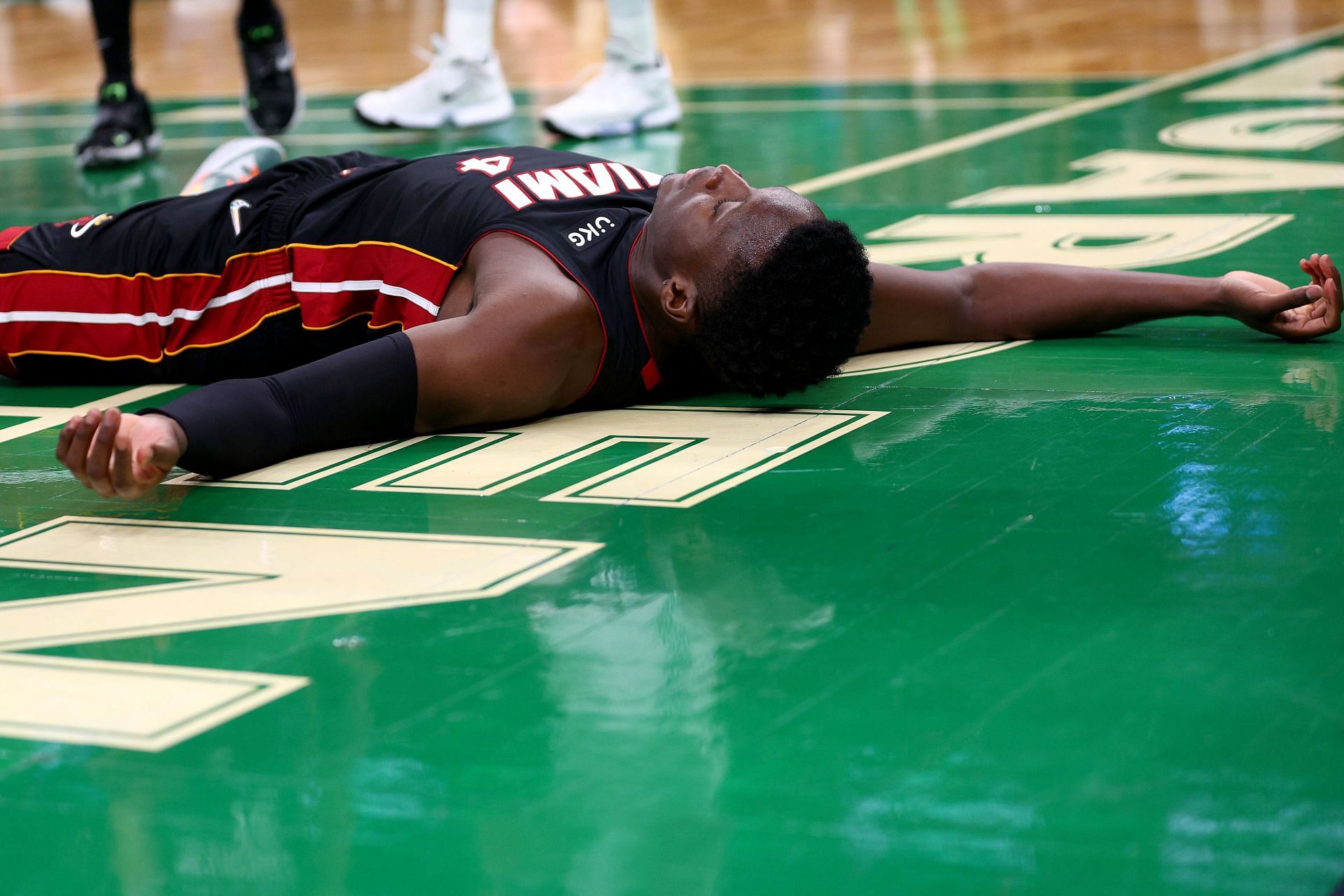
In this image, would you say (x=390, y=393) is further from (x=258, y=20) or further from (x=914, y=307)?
(x=258, y=20)

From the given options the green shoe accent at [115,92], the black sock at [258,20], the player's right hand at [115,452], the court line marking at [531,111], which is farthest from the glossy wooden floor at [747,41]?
the player's right hand at [115,452]

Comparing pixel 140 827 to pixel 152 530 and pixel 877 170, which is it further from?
pixel 877 170

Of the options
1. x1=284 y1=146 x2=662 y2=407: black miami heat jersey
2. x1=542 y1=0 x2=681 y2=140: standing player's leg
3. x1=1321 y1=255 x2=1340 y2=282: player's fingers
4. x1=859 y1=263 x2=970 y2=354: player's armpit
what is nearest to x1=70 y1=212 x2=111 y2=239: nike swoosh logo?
x1=284 y1=146 x2=662 y2=407: black miami heat jersey

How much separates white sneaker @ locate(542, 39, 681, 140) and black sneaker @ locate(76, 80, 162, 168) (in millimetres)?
1306

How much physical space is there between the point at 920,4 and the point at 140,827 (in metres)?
10.1

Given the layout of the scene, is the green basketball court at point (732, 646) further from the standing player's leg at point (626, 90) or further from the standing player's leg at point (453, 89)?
the standing player's leg at point (453, 89)

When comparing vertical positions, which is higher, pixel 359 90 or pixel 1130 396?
pixel 359 90

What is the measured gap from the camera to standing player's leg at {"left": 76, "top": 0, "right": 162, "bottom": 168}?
18.2 feet

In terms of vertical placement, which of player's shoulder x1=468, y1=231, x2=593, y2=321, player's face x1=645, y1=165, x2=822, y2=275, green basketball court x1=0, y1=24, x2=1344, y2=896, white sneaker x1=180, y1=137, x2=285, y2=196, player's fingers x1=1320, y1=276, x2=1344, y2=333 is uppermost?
white sneaker x1=180, y1=137, x2=285, y2=196

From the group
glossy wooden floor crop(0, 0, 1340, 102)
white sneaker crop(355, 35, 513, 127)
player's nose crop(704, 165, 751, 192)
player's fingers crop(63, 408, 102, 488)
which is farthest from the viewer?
glossy wooden floor crop(0, 0, 1340, 102)

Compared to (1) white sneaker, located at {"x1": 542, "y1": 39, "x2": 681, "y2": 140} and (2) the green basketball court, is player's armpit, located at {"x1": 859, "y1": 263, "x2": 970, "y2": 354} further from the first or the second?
(1) white sneaker, located at {"x1": 542, "y1": 39, "x2": 681, "y2": 140}

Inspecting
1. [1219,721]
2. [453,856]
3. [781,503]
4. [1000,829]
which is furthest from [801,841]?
[781,503]

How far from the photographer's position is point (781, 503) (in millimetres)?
2066

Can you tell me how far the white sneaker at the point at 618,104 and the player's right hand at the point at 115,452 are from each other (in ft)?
12.6
